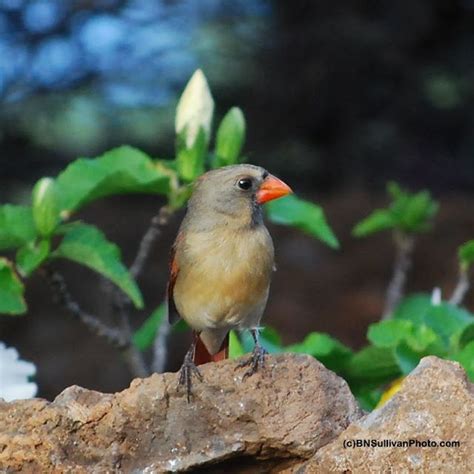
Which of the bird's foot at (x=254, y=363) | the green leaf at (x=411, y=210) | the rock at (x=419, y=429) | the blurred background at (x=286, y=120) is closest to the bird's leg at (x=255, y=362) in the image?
the bird's foot at (x=254, y=363)

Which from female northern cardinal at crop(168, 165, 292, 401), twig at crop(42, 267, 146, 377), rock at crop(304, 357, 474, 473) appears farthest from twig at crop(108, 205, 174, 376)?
rock at crop(304, 357, 474, 473)

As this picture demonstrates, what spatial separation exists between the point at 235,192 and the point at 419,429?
4.17 ft

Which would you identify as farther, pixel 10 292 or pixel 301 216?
pixel 301 216

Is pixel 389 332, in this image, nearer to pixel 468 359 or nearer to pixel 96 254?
pixel 468 359

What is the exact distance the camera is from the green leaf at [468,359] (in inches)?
106

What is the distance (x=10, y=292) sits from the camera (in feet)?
9.48

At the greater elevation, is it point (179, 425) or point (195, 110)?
point (195, 110)

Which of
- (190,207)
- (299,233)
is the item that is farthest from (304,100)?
(190,207)

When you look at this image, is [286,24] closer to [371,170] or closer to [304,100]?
[304,100]

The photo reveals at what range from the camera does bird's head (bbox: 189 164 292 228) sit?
126 inches

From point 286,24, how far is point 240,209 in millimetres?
4535

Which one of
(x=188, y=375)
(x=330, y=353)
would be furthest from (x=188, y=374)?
(x=330, y=353)

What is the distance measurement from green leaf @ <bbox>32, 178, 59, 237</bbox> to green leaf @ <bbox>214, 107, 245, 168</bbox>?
52 centimetres

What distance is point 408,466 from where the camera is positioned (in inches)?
82.2
